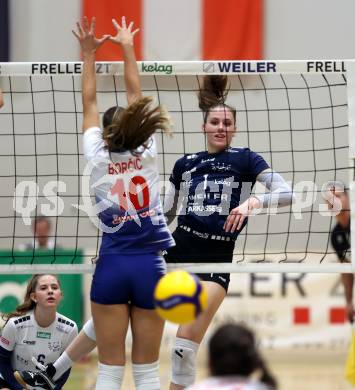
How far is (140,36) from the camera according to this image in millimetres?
11688

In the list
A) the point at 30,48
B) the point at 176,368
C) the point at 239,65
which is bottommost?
the point at 176,368

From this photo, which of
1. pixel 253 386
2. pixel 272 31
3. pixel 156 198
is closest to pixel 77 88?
pixel 272 31

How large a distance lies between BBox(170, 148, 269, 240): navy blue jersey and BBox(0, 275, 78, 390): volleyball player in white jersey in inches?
43.0

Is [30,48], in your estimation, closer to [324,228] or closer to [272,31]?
[272,31]

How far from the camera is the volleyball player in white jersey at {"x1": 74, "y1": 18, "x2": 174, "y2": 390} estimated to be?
493 cm

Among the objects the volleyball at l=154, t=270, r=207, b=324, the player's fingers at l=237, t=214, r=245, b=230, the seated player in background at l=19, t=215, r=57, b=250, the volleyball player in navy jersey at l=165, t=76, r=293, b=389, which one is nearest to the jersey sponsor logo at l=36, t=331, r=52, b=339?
the volleyball player in navy jersey at l=165, t=76, r=293, b=389

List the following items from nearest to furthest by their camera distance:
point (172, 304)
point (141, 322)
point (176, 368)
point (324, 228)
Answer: point (172, 304) → point (141, 322) → point (176, 368) → point (324, 228)

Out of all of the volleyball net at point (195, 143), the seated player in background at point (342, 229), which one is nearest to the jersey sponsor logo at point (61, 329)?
the seated player in background at point (342, 229)

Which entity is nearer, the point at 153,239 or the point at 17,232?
the point at 153,239

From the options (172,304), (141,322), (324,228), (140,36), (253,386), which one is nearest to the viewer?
(253,386)

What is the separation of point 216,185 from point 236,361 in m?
2.37

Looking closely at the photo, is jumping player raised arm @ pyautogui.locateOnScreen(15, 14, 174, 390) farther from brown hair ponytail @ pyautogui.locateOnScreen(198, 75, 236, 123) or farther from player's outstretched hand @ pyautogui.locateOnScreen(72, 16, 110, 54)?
brown hair ponytail @ pyautogui.locateOnScreen(198, 75, 236, 123)

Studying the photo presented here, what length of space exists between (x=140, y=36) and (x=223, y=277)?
6433 millimetres

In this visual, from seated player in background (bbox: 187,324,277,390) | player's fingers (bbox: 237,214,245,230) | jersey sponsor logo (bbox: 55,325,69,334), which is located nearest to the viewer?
seated player in background (bbox: 187,324,277,390)
